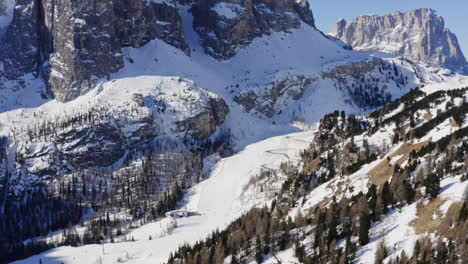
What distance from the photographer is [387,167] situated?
66125mm

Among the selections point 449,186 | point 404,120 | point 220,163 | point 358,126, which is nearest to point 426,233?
point 449,186

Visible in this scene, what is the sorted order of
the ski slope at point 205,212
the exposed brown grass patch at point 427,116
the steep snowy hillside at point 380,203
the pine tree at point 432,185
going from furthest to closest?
1. the ski slope at point 205,212
2. the exposed brown grass patch at point 427,116
3. the pine tree at point 432,185
4. the steep snowy hillside at point 380,203

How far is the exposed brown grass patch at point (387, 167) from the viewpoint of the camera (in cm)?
6378

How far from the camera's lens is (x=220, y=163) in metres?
184

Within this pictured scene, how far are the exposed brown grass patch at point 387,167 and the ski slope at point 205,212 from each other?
49.4 meters

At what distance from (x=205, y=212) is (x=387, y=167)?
276 ft

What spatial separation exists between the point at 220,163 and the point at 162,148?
3115 cm

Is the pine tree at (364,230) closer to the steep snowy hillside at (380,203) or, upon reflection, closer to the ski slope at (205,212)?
the steep snowy hillside at (380,203)

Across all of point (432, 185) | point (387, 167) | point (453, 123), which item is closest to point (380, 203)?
point (432, 185)

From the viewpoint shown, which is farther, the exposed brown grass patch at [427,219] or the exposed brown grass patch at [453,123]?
the exposed brown grass patch at [453,123]

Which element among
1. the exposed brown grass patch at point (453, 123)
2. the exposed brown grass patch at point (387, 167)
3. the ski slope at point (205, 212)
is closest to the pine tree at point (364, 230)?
the exposed brown grass patch at point (387, 167)

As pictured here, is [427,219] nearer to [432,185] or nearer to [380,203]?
[432,185]

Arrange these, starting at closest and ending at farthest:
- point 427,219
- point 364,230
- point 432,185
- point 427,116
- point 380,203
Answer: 1. point 427,219
2. point 364,230
3. point 432,185
4. point 380,203
5. point 427,116

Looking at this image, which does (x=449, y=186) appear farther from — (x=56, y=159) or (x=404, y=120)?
(x=56, y=159)
